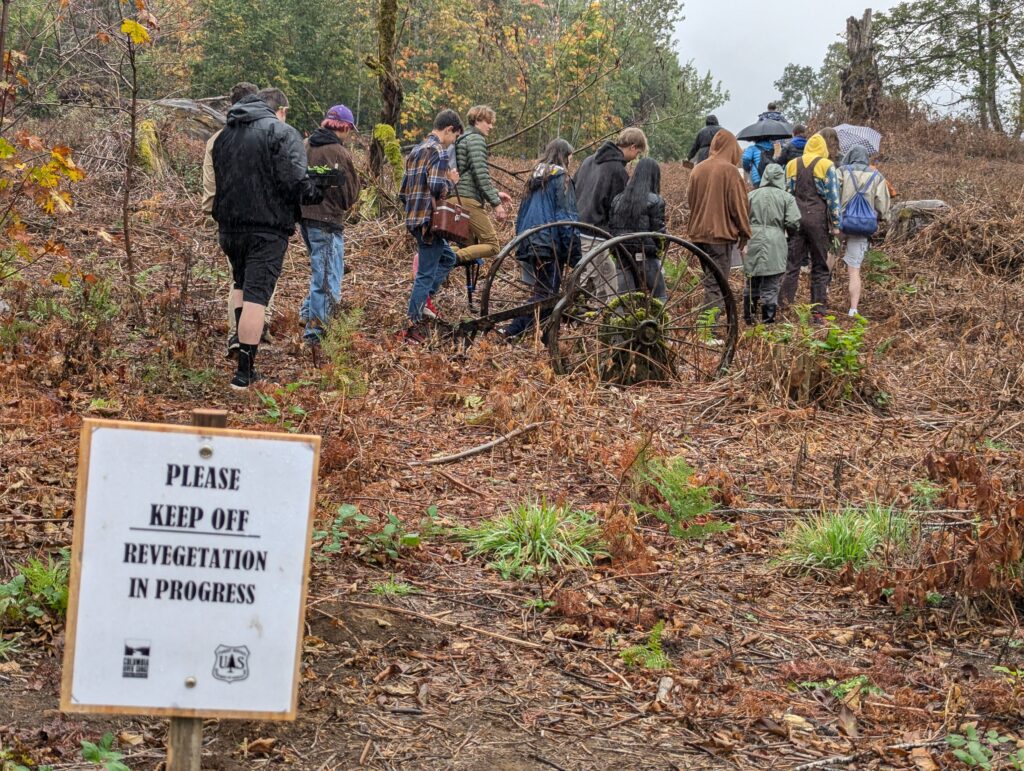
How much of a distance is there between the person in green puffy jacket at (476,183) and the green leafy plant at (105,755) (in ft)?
22.4

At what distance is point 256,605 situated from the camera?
2.28 meters

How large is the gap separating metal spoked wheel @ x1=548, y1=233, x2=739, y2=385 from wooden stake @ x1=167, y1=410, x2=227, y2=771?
5.37 m

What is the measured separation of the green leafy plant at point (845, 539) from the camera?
15.6 feet

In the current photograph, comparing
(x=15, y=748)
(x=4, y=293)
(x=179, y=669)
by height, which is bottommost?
(x=15, y=748)

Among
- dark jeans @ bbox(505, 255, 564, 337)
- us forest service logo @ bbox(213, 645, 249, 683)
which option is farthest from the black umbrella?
us forest service logo @ bbox(213, 645, 249, 683)

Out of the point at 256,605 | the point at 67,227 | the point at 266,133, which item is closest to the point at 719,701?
the point at 256,605

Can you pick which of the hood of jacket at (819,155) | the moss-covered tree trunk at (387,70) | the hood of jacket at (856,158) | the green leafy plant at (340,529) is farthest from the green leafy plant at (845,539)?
the moss-covered tree trunk at (387,70)

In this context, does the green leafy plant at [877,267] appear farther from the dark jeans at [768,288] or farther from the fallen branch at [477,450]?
the fallen branch at [477,450]

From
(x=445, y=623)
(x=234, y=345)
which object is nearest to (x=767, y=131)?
(x=234, y=345)

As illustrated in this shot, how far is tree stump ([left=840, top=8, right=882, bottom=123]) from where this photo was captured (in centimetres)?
2098

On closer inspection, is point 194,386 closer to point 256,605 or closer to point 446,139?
point 446,139

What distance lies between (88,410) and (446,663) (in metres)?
3.56

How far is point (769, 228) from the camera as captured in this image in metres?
10.4

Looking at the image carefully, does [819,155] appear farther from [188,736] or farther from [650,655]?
[188,736]
